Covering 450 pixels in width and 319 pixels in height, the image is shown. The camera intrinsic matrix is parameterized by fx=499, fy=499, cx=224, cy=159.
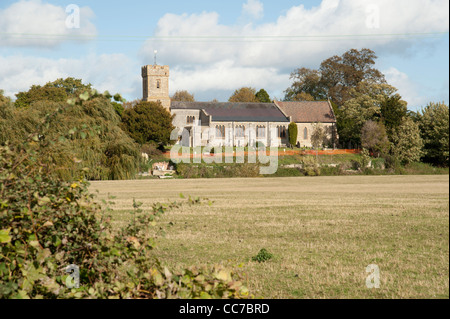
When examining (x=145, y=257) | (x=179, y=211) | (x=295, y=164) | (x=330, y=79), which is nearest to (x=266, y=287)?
(x=145, y=257)

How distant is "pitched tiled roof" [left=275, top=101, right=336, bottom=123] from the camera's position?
8675 centimetres

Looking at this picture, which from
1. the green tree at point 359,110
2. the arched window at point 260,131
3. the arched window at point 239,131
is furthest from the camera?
the arched window at point 260,131

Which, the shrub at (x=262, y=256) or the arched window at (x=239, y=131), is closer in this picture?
the shrub at (x=262, y=256)

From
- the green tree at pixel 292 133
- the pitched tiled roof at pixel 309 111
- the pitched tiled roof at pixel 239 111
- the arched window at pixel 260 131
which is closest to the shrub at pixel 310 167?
the green tree at pixel 292 133

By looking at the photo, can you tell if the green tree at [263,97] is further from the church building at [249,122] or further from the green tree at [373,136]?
the green tree at [373,136]

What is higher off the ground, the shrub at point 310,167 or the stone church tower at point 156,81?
the stone church tower at point 156,81

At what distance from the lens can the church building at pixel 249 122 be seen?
277 feet

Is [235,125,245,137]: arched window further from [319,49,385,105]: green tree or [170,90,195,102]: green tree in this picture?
[170,90,195,102]: green tree

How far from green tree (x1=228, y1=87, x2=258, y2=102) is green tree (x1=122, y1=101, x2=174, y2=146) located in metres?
40.8

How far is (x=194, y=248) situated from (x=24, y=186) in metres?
5.29

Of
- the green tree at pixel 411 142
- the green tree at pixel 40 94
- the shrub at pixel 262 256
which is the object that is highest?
the green tree at pixel 40 94

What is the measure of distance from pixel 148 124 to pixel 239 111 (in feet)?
92.4

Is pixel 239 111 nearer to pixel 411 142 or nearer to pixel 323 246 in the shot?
pixel 323 246

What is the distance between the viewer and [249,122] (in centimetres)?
8588
